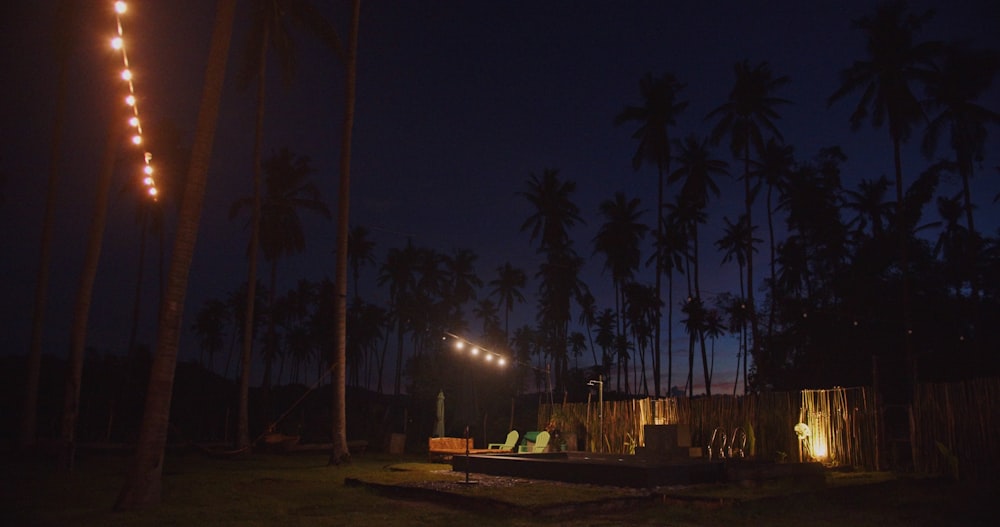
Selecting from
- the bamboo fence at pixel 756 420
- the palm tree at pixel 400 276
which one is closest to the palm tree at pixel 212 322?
the palm tree at pixel 400 276

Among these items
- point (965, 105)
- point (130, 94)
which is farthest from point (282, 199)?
point (965, 105)

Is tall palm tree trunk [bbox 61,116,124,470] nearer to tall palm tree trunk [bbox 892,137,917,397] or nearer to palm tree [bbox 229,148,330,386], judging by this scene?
palm tree [bbox 229,148,330,386]

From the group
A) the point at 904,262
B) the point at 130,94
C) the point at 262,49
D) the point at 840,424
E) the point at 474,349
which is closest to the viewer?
the point at 130,94

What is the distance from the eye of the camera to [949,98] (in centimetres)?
2978

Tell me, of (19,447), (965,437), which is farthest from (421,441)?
(965,437)

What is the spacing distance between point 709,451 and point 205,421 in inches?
1065

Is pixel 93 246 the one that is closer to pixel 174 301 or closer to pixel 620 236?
pixel 174 301

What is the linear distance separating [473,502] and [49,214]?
17078 millimetres

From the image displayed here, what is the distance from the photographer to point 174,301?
35.2 feet

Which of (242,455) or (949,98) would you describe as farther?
(949,98)

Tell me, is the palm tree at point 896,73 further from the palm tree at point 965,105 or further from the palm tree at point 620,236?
the palm tree at point 620,236

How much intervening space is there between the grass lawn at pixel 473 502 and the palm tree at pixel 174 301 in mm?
468

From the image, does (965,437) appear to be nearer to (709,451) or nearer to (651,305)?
(709,451)

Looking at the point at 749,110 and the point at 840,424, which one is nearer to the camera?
the point at 840,424
